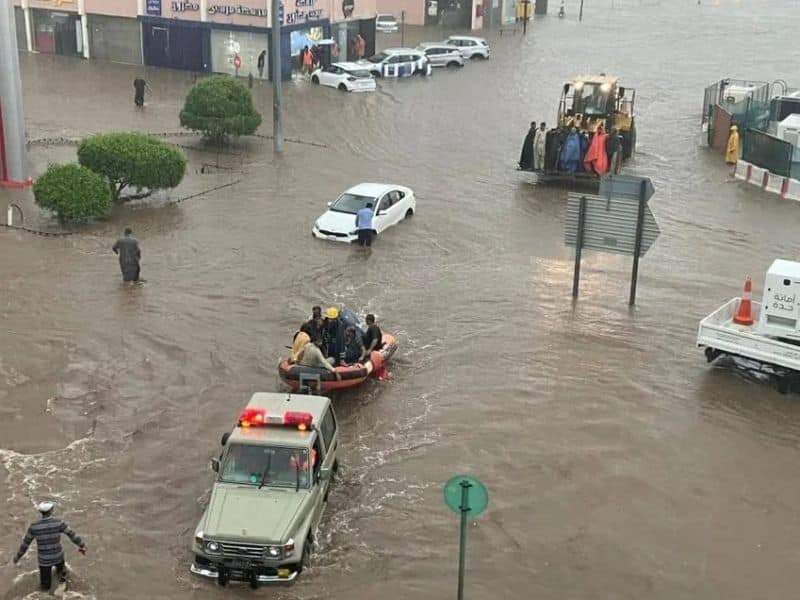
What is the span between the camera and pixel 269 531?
10086mm

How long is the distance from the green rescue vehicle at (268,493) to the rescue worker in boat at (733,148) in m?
21.0

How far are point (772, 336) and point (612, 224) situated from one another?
4.01 metres

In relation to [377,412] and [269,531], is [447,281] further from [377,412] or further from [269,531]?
[269,531]

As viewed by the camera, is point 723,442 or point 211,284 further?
point 211,284

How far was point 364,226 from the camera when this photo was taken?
21.3m

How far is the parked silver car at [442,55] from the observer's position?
47.9 meters

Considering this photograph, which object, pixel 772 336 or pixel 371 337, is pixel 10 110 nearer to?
pixel 371 337

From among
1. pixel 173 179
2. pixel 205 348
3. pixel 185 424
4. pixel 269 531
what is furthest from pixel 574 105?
pixel 269 531

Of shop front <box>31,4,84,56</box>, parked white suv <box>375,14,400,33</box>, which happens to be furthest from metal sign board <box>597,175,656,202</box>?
parked white suv <box>375,14,400,33</box>

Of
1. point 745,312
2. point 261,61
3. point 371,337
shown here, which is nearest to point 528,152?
point 745,312

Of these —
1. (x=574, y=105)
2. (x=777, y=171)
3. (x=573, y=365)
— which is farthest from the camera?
(x=574, y=105)

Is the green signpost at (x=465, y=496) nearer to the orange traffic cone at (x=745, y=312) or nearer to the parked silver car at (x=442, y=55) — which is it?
the orange traffic cone at (x=745, y=312)

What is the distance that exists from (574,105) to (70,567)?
2310 centimetres

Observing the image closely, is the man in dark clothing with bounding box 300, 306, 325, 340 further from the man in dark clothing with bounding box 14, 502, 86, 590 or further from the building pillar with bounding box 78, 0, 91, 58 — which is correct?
the building pillar with bounding box 78, 0, 91, 58
